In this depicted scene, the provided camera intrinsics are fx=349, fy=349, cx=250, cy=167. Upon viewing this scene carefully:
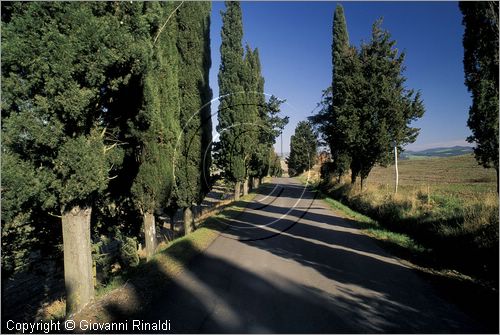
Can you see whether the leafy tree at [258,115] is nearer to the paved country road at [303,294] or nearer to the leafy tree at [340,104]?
the leafy tree at [340,104]

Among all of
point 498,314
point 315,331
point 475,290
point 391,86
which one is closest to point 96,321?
point 315,331

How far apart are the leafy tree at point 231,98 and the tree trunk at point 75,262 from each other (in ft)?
68.2

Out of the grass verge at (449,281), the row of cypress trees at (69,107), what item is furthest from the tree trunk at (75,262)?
the grass verge at (449,281)

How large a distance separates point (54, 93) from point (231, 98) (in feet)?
75.3

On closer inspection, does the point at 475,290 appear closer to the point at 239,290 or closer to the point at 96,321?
the point at 239,290

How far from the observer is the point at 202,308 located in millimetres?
6621

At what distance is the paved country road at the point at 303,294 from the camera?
5812mm

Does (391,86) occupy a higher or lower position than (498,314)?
higher

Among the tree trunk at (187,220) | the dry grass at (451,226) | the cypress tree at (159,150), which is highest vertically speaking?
the cypress tree at (159,150)

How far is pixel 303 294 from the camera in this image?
730 centimetres

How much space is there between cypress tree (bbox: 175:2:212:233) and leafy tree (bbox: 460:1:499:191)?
11.8 metres

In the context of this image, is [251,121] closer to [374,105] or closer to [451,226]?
[374,105]

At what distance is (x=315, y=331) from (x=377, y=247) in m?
7.12

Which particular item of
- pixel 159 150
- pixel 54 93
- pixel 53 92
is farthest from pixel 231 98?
pixel 53 92
